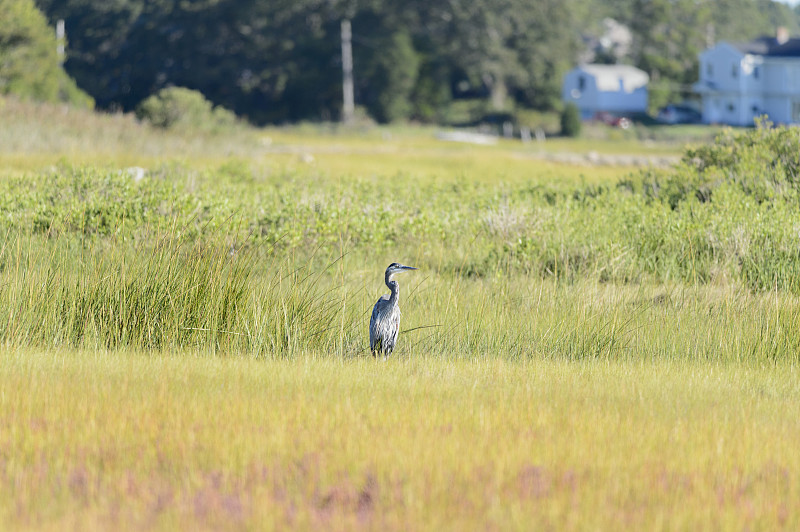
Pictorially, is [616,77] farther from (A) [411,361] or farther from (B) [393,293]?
(A) [411,361]

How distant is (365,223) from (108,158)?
1070cm

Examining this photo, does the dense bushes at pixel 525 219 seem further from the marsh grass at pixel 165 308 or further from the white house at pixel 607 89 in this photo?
the white house at pixel 607 89

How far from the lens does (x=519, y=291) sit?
32.7 feet

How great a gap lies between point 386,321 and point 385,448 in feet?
8.16

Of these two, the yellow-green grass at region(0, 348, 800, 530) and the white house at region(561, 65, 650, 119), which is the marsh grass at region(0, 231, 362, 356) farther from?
the white house at region(561, 65, 650, 119)

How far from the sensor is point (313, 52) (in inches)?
2389

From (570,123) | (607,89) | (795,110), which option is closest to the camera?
(570,123)

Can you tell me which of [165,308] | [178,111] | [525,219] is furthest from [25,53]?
[165,308]

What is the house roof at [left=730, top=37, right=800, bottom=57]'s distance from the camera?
60722 millimetres

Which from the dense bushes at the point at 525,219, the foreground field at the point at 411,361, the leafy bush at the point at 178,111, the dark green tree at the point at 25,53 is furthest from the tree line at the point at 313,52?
the foreground field at the point at 411,361

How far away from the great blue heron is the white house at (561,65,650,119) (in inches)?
2506

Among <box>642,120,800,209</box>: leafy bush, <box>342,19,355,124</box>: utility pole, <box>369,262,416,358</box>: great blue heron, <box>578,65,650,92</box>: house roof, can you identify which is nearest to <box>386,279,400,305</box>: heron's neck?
<box>369,262,416,358</box>: great blue heron

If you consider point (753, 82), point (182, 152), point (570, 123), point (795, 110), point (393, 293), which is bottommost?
point (393, 293)

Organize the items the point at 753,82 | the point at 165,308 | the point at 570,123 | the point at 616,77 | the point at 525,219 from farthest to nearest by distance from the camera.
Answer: the point at 616,77 < the point at 753,82 < the point at 570,123 < the point at 525,219 < the point at 165,308
